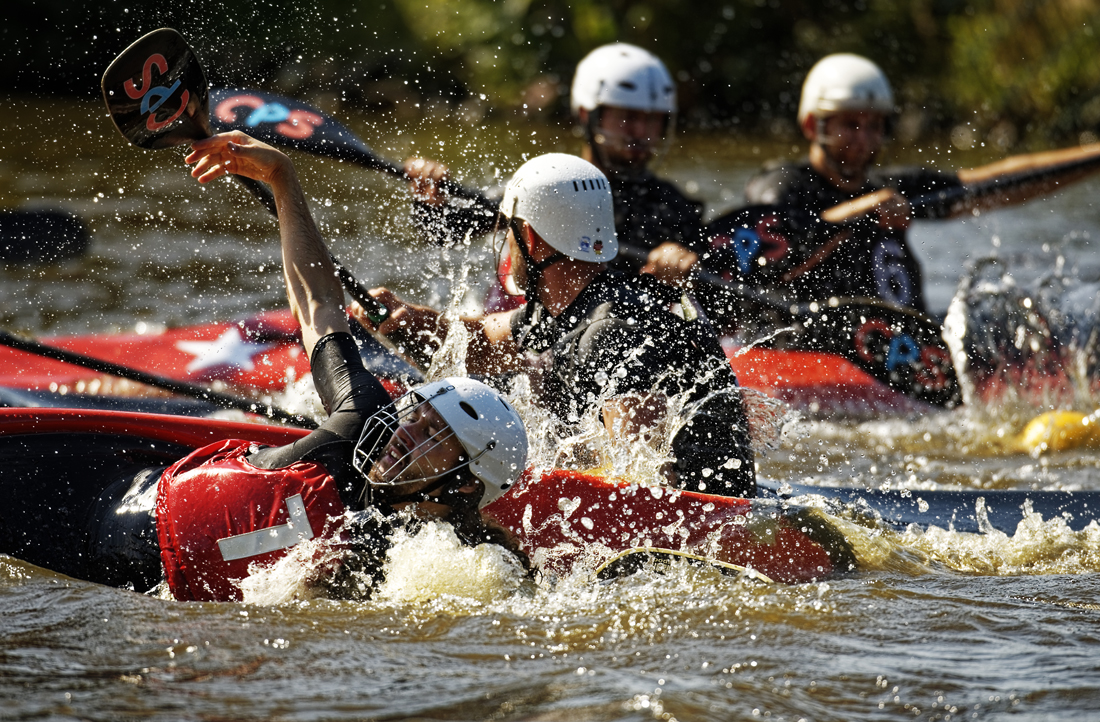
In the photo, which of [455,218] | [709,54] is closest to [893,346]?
[455,218]

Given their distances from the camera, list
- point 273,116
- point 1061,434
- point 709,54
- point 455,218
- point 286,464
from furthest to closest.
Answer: point 709,54
point 1061,434
point 455,218
point 273,116
point 286,464

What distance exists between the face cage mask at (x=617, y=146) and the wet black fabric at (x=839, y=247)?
720mm

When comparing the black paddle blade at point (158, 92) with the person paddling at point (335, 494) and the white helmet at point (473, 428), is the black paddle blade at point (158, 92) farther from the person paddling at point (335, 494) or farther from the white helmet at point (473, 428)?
the white helmet at point (473, 428)

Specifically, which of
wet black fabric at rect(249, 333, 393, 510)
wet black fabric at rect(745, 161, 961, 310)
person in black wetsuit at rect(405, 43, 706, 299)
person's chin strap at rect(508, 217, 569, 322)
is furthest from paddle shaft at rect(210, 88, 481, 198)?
wet black fabric at rect(745, 161, 961, 310)

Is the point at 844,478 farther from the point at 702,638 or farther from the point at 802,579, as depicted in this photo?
the point at 702,638

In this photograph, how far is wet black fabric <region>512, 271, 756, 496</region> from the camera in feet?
12.2

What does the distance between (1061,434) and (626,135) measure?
266cm

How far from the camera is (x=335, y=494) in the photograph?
330 cm

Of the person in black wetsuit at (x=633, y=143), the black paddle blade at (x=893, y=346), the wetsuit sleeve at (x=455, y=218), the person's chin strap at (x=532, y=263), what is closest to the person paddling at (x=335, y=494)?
the person's chin strap at (x=532, y=263)

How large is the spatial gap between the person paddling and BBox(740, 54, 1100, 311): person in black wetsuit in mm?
3389

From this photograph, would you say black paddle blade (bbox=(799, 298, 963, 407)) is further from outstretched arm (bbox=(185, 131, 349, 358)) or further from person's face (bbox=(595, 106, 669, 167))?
outstretched arm (bbox=(185, 131, 349, 358))

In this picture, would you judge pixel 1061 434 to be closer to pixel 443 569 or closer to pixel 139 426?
pixel 443 569

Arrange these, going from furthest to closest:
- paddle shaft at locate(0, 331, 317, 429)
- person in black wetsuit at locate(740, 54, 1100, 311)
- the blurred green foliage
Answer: the blurred green foliage < person in black wetsuit at locate(740, 54, 1100, 311) < paddle shaft at locate(0, 331, 317, 429)

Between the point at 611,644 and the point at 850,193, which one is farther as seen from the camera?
the point at 850,193
